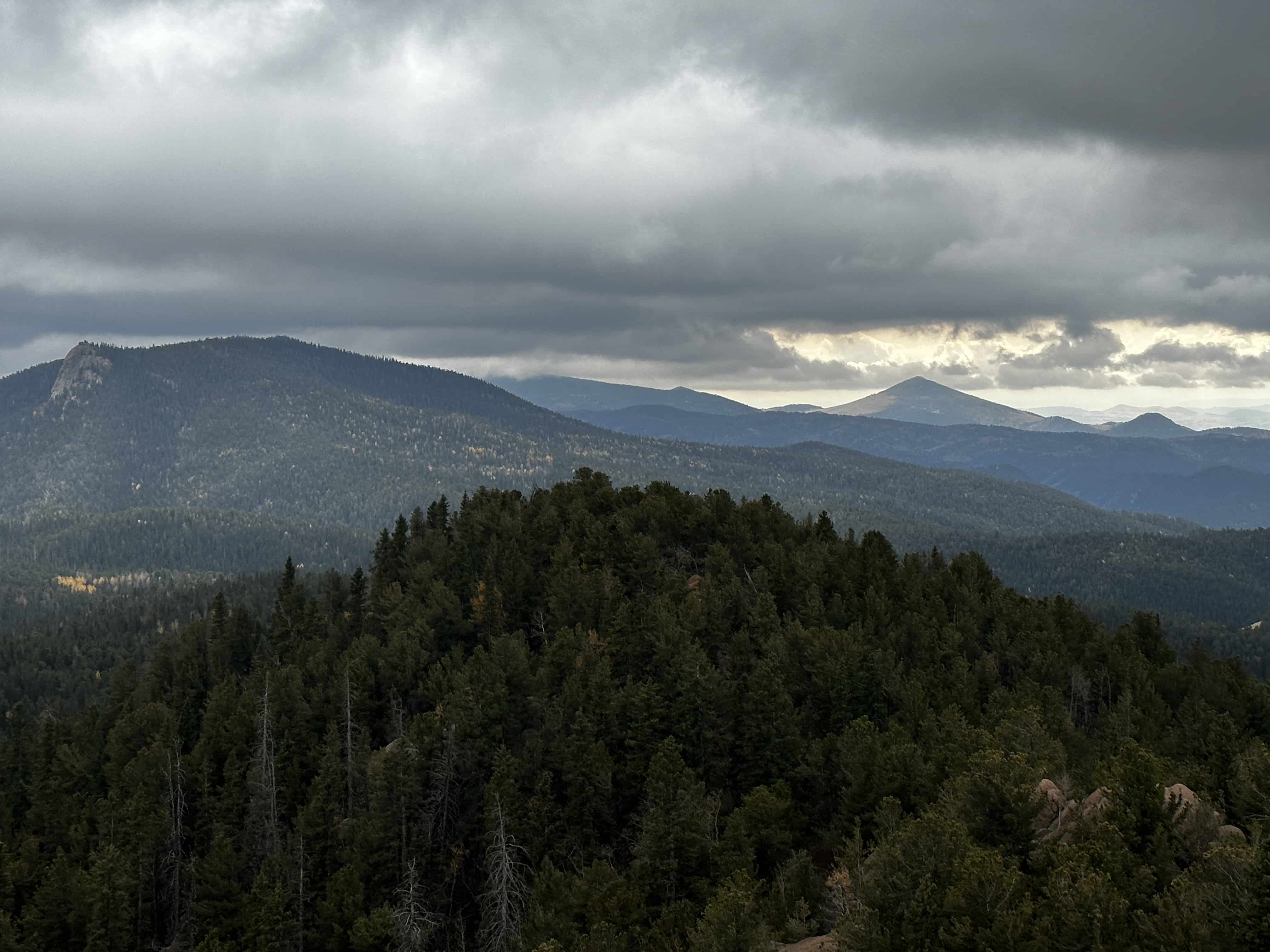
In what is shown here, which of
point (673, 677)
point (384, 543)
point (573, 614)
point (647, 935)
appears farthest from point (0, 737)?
point (647, 935)

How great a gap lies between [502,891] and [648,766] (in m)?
16.4

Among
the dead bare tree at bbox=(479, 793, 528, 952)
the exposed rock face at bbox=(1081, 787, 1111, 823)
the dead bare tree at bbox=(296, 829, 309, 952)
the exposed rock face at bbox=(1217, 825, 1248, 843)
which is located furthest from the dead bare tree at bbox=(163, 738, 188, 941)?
the exposed rock face at bbox=(1217, 825, 1248, 843)

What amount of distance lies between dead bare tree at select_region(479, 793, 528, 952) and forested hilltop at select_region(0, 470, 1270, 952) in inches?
16.3

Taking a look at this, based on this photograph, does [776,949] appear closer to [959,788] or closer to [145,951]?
[959,788]

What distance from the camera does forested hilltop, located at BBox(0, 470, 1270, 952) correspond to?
36531 millimetres

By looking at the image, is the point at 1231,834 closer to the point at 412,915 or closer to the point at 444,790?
the point at 412,915

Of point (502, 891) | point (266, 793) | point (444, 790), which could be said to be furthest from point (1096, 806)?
point (266, 793)

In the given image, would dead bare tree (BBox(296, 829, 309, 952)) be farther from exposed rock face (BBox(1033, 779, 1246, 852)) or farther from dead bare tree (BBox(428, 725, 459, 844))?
exposed rock face (BBox(1033, 779, 1246, 852))

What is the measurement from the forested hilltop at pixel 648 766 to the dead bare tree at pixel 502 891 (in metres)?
0.41

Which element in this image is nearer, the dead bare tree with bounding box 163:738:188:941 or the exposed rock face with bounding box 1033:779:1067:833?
the exposed rock face with bounding box 1033:779:1067:833

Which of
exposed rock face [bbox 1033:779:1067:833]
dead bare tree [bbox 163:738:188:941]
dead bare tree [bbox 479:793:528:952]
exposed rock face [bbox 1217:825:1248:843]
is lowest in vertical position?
dead bare tree [bbox 163:738:188:941]

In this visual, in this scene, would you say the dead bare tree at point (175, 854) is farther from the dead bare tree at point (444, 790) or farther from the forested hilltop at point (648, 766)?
the dead bare tree at point (444, 790)

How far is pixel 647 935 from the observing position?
4572 centimetres

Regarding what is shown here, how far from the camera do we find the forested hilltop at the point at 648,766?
36531 millimetres
